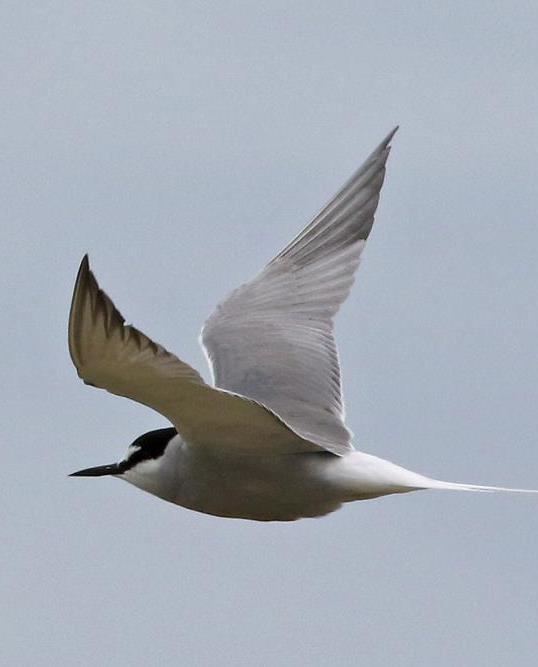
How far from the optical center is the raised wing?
28.3 feet

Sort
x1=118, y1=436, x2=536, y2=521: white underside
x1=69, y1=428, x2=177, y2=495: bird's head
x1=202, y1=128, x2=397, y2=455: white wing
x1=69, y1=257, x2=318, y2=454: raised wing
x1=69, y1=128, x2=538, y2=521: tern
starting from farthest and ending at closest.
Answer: x1=202, y1=128, x2=397, y2=455: white wing < x1=69, y1=428, x2=177, y2=495: bird's head < x1=118, y1=436, x2=536, y2=521: white underside < x1=69, y1=128, x2=538, y2=521: tern < x1=69, y1=257, x2=318, y2=454: raised wing

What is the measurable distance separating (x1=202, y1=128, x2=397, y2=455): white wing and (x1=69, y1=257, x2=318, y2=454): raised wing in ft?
2.55

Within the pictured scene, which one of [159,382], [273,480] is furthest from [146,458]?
[159,382]

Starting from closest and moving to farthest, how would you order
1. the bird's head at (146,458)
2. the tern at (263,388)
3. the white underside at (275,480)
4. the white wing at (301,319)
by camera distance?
the tern at (263,388)
the white underside at (275,480)
the bird's head at (146,458)
the white wing at (301,319)

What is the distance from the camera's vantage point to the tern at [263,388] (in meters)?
9.02

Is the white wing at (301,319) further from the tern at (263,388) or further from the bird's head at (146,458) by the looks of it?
the bird's head at (146,458)

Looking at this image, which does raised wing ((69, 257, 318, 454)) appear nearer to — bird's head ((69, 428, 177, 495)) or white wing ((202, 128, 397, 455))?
bird's head ((69, 428, 177, 495))

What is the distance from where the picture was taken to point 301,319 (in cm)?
1227

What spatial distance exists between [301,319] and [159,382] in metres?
3.17

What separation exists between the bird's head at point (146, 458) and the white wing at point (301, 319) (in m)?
0.65

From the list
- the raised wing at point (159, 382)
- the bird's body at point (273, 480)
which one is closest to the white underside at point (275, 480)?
the bird's body at point (273, 480)

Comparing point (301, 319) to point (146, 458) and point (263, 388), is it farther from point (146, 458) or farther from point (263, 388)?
point (146, 458)

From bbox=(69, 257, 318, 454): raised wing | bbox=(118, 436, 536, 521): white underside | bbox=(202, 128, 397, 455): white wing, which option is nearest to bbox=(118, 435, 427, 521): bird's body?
bbox=(118, 436, 536, 521): white underside

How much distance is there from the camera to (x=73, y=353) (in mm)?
8953
